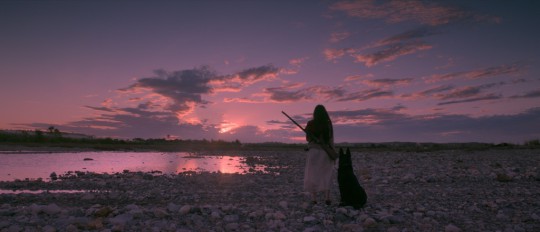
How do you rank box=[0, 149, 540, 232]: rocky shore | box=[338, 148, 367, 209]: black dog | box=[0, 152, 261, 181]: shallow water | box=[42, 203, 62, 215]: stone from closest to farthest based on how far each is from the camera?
box=[0, 149, 540, 232]: rocky shore, box=[42, 203, 62, 215]: stone, box=[338, 148, 367, 209]: black dog, box=[0, 152, 261, 181]: shallow water

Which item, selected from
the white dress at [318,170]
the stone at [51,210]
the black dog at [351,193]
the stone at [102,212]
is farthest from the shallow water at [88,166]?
the black dog at [351,193]

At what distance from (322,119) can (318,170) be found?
53.3 inches

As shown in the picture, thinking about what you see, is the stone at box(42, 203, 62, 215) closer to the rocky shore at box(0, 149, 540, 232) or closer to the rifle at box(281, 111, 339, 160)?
the rocky shore at box(0, 149, 540, 232)

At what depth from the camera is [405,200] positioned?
1071cm

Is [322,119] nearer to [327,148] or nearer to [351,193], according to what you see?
[327,148]

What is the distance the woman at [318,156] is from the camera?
33.4 ft

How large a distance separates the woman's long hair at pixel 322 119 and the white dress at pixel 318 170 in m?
0.37

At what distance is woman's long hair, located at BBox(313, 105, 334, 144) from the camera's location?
10258 mm

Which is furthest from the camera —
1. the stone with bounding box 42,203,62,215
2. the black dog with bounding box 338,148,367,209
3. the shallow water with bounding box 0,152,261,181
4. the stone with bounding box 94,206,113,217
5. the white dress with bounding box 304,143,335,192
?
the shallow water with bounding box 0,152,261,181

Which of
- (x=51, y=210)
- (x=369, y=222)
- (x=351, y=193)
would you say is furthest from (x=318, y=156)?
(x=51, y=210)

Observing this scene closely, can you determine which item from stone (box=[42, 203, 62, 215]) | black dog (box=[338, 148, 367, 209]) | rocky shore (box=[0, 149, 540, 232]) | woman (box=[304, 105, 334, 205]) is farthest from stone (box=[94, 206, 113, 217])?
black dog (box=[338, 148, 367, 209])

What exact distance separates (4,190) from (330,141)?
11026 millimetres

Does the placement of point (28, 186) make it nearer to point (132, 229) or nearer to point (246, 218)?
point (132, 229)

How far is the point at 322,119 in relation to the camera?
10.3 m
